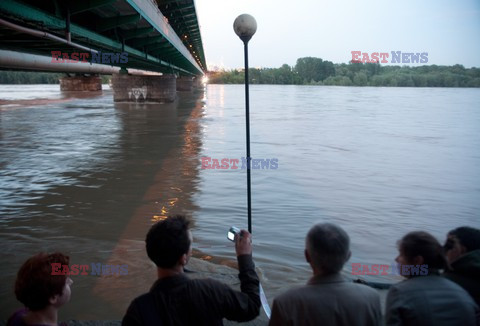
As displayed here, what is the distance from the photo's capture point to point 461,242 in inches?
104

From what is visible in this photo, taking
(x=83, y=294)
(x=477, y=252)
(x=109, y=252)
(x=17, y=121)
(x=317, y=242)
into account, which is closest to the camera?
(x=317, y=242)

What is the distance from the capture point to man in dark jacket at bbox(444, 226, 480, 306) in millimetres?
2545

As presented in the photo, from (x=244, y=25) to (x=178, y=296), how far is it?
2.67 metres

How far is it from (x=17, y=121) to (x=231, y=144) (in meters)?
13.8

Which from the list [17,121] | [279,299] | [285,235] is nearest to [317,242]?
[279,299]

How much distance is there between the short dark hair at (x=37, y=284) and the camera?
2.20 m

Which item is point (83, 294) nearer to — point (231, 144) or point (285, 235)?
point (285, 235)

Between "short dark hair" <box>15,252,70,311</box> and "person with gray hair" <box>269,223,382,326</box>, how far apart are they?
1174 millimetres

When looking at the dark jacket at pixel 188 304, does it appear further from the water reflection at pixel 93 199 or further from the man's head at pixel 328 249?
the water reflection at pixel 93 199

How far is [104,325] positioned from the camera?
12.7 feet

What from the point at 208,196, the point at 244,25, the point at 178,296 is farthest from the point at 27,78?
the point at 178,296

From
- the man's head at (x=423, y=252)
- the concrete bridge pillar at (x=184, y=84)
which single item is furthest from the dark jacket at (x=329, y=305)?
the concrete bridge pillar at (x=184, y=84)

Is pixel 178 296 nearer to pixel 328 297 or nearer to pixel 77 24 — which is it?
pixel 328 297

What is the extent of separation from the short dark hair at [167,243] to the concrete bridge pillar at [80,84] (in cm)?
7102
